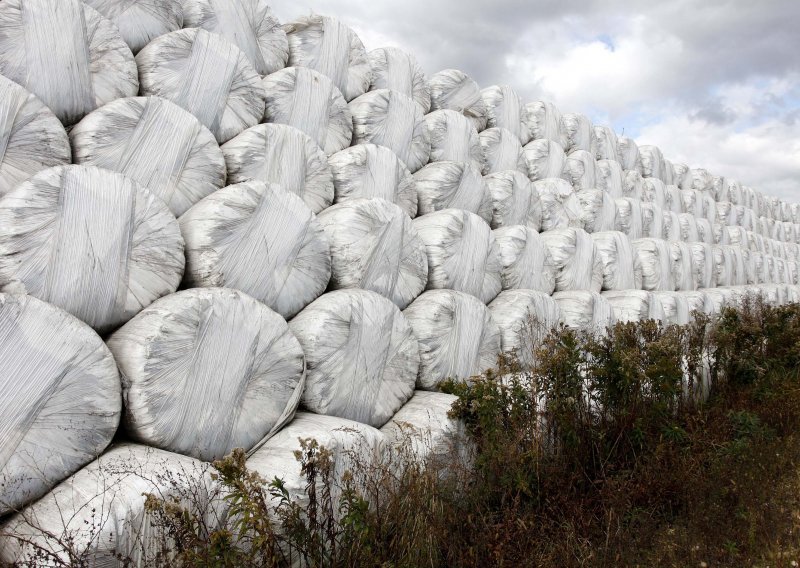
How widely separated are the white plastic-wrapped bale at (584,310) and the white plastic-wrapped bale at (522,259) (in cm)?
16

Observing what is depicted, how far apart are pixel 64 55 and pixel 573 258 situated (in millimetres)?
3541

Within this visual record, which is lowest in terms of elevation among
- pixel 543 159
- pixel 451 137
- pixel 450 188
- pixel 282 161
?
pixel 282 161

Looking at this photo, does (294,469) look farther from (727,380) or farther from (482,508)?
Answer: (727,380)

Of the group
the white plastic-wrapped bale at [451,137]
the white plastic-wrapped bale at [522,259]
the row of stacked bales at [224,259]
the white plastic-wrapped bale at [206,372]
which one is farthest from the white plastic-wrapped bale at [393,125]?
the white plastic-wrapped bale at [206,372]

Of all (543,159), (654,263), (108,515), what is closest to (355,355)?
(108,515)

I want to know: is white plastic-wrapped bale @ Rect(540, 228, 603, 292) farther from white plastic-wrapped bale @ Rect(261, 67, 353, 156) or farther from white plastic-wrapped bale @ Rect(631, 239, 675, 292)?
white plastic-wrapped bale @ Rect(261, 67, 353, 156)

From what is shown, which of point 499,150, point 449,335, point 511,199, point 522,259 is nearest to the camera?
point 449,335

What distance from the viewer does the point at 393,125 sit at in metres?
4.03

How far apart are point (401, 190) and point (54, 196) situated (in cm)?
204

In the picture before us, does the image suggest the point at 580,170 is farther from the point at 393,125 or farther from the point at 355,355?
the point at 355,355

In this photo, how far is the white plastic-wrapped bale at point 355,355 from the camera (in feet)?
8.80

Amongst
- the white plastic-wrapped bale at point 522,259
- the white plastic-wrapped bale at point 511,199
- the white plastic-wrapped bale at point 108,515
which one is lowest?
the white plastic-wrapped bale at point 108,515

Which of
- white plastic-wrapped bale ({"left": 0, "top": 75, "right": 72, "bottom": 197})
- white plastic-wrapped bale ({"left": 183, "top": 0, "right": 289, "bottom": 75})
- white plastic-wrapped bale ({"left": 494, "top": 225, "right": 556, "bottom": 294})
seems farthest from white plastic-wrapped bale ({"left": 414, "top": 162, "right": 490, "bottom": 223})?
white plastic-wrapped bale ({"left": 0, "top": 75, "right": 72, "bottom": 197})

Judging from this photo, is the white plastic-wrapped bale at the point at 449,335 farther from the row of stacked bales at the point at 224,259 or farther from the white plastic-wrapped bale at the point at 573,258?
the white plastic-wrapped bale at the point at 573,258
